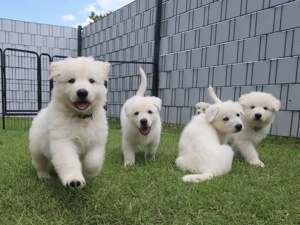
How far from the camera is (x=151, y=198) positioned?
224cm

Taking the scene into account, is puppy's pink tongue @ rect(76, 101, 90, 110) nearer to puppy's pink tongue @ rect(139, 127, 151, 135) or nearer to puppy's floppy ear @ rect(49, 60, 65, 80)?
puppy's floppy ear @ rect(49, 60, 65, 80)

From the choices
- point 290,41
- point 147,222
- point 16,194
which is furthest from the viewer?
point 290,41

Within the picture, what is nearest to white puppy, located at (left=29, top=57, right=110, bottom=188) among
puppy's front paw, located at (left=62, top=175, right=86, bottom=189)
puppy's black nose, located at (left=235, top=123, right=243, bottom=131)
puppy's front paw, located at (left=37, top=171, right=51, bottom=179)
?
puppy's front paw, located at (left=62, top=175, right=86, bottom=189)

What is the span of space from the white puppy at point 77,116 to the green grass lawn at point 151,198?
28 cm

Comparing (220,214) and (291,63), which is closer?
(220,214)

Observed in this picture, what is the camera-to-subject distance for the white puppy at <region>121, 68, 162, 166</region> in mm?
3572

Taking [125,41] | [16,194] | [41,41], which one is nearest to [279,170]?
[16,194]

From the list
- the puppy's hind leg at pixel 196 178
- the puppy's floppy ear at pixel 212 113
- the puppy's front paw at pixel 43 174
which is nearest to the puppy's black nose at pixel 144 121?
the puppy's floppy ear at pixel 212 113

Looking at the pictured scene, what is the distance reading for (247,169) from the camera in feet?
11.0

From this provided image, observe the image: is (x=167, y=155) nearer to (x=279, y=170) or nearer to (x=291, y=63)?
(x=279, y=170)

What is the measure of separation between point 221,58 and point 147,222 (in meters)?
5.58

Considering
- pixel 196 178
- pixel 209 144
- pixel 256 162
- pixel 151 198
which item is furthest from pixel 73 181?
pixel 256 162

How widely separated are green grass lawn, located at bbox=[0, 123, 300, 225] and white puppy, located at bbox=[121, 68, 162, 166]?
49cm

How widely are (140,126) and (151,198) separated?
1.38m
